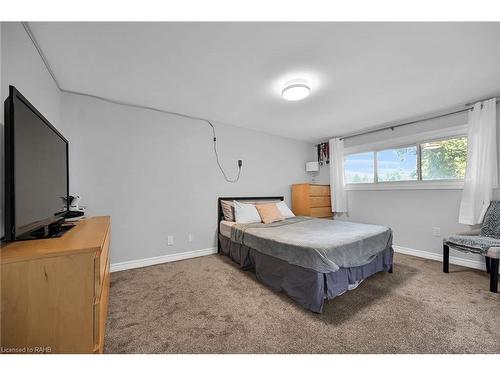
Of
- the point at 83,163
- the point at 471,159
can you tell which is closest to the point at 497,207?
the point at 471,159

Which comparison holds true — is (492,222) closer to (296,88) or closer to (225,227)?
(296,88)

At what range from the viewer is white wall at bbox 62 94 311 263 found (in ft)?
7.90

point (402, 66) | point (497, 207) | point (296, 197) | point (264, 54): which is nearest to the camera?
point (264, 54)

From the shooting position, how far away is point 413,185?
127 inches

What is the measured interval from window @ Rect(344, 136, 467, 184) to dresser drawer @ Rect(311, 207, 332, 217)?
713 mm

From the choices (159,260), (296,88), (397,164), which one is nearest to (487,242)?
Answer: (397,164)

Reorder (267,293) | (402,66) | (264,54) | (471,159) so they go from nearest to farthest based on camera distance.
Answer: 1. (264,54)
2. (402,66)
3. (267,293)
4. (471,159)

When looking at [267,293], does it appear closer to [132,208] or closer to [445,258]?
[132,208]

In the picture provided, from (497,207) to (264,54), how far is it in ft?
10.4

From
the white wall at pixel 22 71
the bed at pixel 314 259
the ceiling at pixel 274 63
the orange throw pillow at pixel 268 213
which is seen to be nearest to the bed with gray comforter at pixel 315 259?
the bed at pixel 314 259

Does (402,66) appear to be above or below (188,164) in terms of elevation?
above

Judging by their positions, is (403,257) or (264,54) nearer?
(264,54)

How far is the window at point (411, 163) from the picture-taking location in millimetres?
2920

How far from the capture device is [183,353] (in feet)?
4.06
